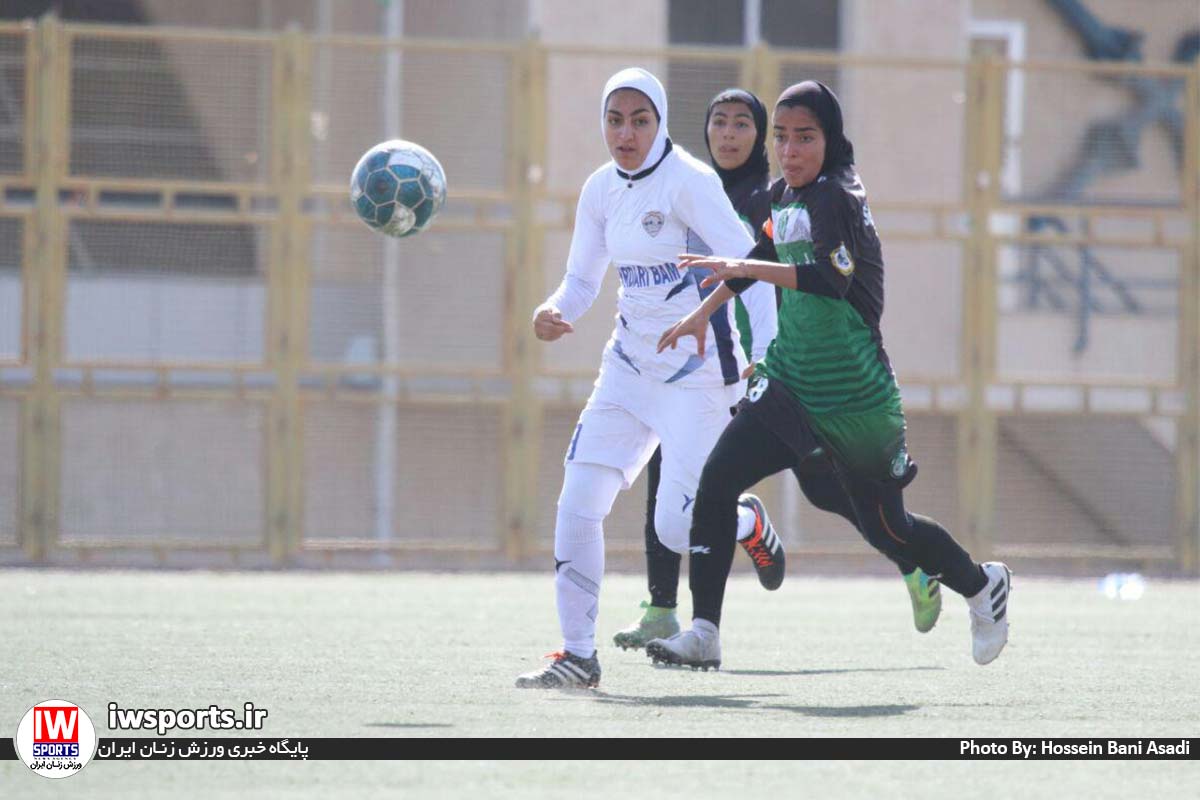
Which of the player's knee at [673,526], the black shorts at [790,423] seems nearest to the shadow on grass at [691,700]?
the black shorts at [790,423]

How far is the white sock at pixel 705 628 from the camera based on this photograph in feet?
24.6

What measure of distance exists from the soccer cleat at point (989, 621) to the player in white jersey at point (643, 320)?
1.20 metres

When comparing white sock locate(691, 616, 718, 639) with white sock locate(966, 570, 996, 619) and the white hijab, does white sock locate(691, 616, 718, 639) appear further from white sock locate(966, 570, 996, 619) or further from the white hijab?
the white hijab

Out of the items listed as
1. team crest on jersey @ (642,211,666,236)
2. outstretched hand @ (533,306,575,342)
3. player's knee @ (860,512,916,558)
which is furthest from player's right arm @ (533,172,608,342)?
player's knee @ (860,512,916,558)

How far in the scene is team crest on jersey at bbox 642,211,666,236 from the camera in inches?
302

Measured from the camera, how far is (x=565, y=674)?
6934 mm

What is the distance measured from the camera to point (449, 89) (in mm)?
14891

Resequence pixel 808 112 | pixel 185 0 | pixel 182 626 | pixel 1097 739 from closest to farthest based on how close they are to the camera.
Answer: pixel 1097 739 < pixel 808 112 < pixel 182 626 < pixel 185 0

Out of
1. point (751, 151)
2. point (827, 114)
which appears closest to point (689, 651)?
point (827, 114)

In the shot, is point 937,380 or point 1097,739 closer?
point 1097,739

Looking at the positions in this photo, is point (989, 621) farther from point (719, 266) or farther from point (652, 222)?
point (652, 222)

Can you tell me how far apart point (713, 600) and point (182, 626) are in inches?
122

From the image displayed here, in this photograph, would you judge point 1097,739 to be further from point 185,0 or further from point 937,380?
point 185,0

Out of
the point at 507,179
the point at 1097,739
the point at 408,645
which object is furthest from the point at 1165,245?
the point at 1097,739
